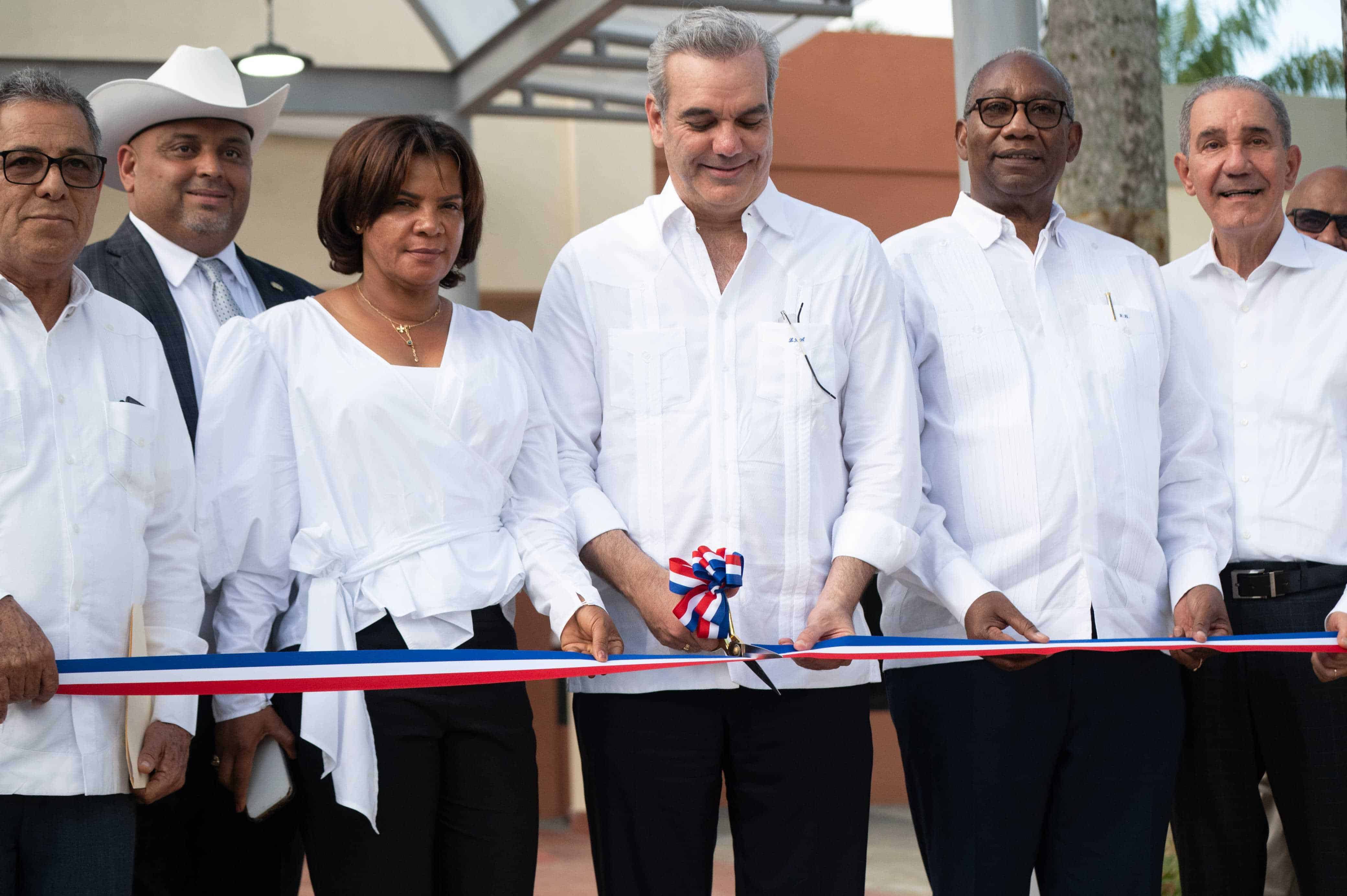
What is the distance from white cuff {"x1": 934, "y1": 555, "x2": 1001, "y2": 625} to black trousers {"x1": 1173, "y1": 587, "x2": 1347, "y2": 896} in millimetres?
787

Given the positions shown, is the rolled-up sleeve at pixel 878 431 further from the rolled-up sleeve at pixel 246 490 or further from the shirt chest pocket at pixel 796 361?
the rolled-up sleeve at pixel 246 490

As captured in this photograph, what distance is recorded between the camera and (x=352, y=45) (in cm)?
1168

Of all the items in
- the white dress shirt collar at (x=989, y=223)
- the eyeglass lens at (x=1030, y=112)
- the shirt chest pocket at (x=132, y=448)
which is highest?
the eyeglass lens at (x=1030, y=112)

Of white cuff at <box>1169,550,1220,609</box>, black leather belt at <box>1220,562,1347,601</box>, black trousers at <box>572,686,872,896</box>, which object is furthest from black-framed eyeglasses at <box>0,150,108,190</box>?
black leather belt at <box>1220,562,1347,601</box>

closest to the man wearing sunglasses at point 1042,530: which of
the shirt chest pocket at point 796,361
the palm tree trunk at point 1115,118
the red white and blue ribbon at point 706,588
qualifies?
the shirt chest pocket at point 796,361

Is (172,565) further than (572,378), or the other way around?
(572,378)

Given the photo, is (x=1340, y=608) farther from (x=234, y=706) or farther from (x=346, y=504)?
(x=234, y=706)

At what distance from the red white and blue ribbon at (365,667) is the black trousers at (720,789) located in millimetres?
122

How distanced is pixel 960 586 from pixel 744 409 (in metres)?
0.67

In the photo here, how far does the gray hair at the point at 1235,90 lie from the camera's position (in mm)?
4168

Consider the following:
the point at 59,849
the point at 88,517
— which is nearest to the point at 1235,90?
the point at 88,517

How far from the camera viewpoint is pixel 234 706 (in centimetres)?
325

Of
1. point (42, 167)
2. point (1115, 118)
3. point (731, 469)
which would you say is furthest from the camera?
point (1115, 118)

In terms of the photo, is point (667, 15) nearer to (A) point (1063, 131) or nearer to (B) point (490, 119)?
(B) point (490, 119)
